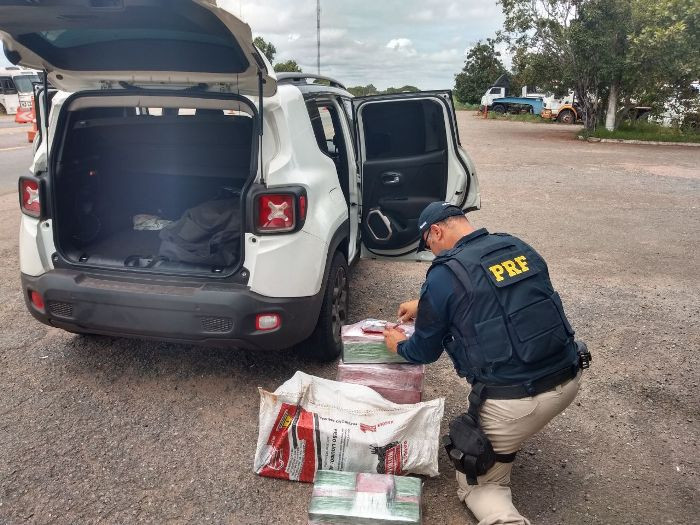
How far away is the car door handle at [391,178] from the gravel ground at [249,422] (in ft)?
3.30

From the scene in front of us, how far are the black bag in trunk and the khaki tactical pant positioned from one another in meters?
1.71

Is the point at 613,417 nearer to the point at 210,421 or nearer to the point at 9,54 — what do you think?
the point at 210,421

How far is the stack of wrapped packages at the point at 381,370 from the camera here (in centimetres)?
289

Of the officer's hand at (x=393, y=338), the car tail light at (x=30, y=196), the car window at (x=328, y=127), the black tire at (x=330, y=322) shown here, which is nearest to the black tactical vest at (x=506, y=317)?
the officer's hand at (x=393, y=338)

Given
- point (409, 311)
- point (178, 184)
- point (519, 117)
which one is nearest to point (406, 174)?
point (178, 184)

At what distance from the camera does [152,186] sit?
4180 mm

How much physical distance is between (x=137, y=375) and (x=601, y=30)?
19.8 m

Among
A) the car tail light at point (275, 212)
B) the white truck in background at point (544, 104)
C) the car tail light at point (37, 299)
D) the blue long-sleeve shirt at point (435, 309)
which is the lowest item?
the car tail light at point (37, 299)

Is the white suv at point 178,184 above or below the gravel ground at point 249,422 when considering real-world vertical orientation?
above

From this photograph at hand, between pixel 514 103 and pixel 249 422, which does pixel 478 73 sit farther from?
pixel 249 422

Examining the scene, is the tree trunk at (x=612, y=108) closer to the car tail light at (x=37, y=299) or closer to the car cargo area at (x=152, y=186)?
the car cargo area at (x=152, y=186)

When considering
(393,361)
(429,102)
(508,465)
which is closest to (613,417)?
(508,465)

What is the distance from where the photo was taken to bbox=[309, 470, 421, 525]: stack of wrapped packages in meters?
2.20

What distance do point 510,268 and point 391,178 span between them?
2411mm
